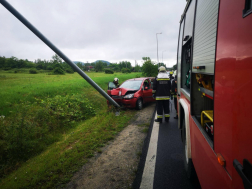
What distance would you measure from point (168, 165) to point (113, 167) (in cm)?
104

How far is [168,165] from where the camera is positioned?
291 cm

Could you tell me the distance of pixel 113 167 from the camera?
294 centimetres

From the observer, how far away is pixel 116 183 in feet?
8.21

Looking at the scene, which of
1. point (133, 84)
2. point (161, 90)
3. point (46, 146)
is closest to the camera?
point (46, 146)

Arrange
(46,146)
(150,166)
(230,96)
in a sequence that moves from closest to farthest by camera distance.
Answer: (230,96) → (150,166) → (46,146)

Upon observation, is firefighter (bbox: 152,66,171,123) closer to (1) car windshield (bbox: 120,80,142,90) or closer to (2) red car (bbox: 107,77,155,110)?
(2) red car (bbox: 107,77,155,110)

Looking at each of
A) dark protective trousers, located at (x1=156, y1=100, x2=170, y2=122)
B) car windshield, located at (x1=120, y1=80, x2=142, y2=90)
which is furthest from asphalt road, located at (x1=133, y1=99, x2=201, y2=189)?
car windshield, located at (x1=120, y1=80, x2=142, y2=90)

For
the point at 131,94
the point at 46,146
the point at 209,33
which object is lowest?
the point at 46,146

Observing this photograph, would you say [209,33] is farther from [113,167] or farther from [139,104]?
[139,104]

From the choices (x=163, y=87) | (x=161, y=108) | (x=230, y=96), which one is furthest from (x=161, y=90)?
(x=230, y=96)

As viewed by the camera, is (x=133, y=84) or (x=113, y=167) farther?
(x=133, y=84)

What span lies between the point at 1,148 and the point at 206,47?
4.92 m

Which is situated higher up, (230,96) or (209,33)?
(209,33)

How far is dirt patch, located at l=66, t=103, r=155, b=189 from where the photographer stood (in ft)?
8.27
